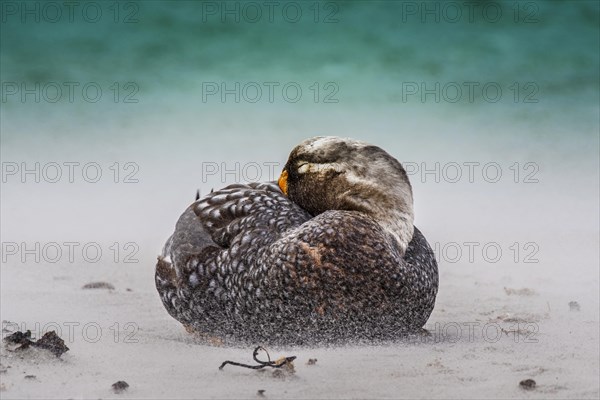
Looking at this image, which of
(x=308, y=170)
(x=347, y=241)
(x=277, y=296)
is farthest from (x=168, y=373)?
(x=308, y=170)

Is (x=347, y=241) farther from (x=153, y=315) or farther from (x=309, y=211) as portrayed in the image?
(x=153, y=315)

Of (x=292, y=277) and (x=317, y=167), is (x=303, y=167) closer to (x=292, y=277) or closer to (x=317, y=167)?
(x=317, y=167)

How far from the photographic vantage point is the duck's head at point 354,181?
7504mm

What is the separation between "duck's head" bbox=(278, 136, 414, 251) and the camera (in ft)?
24.6

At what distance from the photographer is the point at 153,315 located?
8.45 m

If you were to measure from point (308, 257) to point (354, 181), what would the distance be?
0.82m

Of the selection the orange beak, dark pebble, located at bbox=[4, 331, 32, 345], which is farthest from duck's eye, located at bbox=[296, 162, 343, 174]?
dark pebble, located at bbox=[4, 331, 32, 345]

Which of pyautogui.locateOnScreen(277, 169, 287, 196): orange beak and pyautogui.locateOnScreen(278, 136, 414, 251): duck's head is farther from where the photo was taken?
pyautogui.locateOnScreen(277, 169, 287, 196): orange beak

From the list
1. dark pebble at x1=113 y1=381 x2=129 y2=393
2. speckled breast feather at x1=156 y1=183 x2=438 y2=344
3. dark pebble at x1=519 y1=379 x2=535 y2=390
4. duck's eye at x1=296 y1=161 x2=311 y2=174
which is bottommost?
dark pebble at x1=519 y1=379 x2=535 y2=390

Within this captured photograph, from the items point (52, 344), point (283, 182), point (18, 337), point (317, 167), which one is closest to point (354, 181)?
point (317, 167)

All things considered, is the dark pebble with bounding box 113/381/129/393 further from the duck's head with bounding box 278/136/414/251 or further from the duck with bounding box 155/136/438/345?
the duck's head with bounding box 278/136/414/251

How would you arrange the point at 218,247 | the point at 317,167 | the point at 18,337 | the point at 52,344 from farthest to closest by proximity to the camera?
the point at 317,167, the point at 218,247, the point at 18,337, the point at 52,344

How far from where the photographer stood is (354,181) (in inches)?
298

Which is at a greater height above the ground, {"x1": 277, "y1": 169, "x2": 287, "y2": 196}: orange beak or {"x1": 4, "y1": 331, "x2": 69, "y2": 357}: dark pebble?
{"x1": 277, "y1": 169, "x2": 287, "y2": 196}: orange beak
